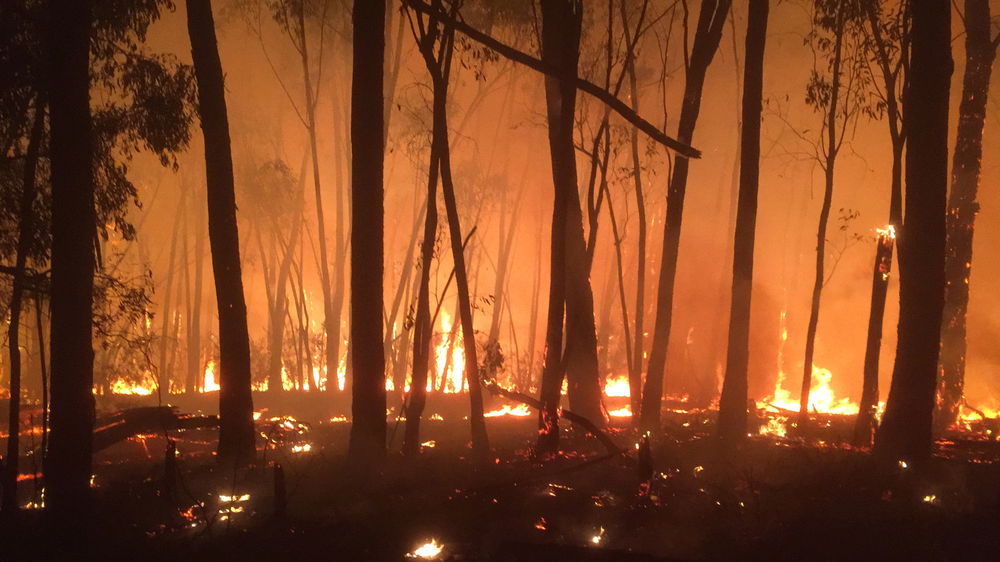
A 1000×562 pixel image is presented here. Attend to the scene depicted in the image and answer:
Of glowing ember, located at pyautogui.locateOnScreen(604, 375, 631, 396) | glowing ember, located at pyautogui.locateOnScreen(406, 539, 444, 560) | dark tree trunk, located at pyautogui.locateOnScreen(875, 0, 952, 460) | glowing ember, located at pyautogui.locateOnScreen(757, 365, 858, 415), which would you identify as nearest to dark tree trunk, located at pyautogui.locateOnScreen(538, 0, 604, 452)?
glowing ember, located at pyautogui.locateOnScreen(406, 539, 444, 560)

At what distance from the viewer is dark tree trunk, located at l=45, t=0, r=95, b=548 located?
588 centimetres

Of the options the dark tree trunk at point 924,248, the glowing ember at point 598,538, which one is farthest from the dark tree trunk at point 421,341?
the dark tree trunk at point 924,248

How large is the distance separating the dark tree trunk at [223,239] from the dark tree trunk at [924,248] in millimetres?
10336

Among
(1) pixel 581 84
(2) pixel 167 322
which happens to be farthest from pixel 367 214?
(2) pixel 167 322

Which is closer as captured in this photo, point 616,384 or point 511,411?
point 511,411

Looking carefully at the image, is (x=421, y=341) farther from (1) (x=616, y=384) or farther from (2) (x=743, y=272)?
(1) (x=616, y=384)

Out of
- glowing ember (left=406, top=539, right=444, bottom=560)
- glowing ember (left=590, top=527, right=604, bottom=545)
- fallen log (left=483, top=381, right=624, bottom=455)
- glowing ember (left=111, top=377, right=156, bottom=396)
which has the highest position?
fallen log (left=483, top=381, right=624, bottom=455)

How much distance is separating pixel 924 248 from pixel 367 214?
337 inches

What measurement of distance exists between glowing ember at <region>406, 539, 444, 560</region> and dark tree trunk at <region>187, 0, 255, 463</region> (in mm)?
4388

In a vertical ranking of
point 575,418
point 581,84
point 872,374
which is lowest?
point 575,418

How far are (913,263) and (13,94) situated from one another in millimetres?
13398

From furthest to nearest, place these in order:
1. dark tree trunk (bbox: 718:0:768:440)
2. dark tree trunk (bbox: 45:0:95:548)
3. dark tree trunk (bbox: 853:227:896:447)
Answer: dark tree trunk (bbox: 718:0:768:440)
dark tree trunk (bbox: 853:227:896:447)
dark tree trunk (bbox: 45:0:95:548)

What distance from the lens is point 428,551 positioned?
6441 mm

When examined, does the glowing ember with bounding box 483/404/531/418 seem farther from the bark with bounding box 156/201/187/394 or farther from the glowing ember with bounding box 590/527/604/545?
the bark with bounding box 156/201/187/394
